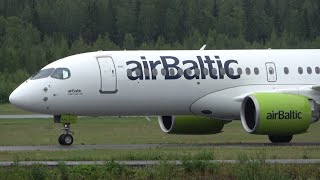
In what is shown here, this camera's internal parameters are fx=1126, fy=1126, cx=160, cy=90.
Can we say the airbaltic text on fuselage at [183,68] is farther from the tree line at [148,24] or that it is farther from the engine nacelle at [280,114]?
the tree line at [148,24]

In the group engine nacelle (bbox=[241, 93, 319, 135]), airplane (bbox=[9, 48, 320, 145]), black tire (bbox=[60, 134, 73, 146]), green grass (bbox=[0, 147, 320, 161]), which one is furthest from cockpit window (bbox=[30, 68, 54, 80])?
engine nacelle (bbox=[241, 93, 319, 135])

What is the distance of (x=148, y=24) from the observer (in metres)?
112

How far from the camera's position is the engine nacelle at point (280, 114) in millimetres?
36688

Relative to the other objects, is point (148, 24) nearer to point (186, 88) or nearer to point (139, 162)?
point (186, 88)

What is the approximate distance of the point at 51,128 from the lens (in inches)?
1876

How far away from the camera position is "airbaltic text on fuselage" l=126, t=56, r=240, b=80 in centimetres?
3797

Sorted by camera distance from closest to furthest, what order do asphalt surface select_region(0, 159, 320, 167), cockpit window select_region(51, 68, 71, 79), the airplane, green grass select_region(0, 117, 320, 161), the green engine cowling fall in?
asphalt surface select_region(0, 159, 320, 167) → green grass select_region(0, 117, 320, 161) → the airplane → cockpit window select_region(51, 68, 71, 79) → the green engine cowling

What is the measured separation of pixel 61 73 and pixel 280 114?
7.38 metres

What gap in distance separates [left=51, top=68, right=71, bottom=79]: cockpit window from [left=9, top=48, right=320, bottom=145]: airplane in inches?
1.3

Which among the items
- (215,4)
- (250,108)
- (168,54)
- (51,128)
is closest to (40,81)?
(168,54)

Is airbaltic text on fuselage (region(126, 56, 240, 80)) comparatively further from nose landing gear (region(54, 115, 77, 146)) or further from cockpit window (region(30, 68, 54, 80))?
cockpit window (region(30, 68, 54, 80))

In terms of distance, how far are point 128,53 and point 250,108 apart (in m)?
4.57

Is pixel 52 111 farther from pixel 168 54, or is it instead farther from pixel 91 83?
pixel 168 54

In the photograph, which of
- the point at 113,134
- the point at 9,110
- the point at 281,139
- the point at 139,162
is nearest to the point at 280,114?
the point at 281,139
